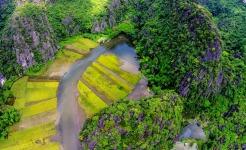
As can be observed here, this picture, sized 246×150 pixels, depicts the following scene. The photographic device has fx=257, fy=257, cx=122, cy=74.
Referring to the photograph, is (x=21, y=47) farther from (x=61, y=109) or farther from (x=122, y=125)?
(x=122, y=125)

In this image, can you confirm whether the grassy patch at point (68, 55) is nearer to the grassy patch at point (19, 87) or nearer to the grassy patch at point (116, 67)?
the grassy patch at point (116, 67)

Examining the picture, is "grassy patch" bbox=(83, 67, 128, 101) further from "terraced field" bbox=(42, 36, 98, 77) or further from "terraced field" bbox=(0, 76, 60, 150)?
"terraced field" bbox=(0, 76, 60, 150)

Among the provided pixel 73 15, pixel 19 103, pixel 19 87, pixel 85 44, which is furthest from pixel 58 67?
pixel 73 15

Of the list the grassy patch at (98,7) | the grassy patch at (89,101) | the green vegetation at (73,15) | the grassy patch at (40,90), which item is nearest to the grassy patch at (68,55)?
the green vegetation at (73,15)

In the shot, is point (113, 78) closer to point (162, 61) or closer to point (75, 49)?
point (162, 61)

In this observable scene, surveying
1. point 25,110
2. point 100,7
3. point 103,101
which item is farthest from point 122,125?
point 100,7
